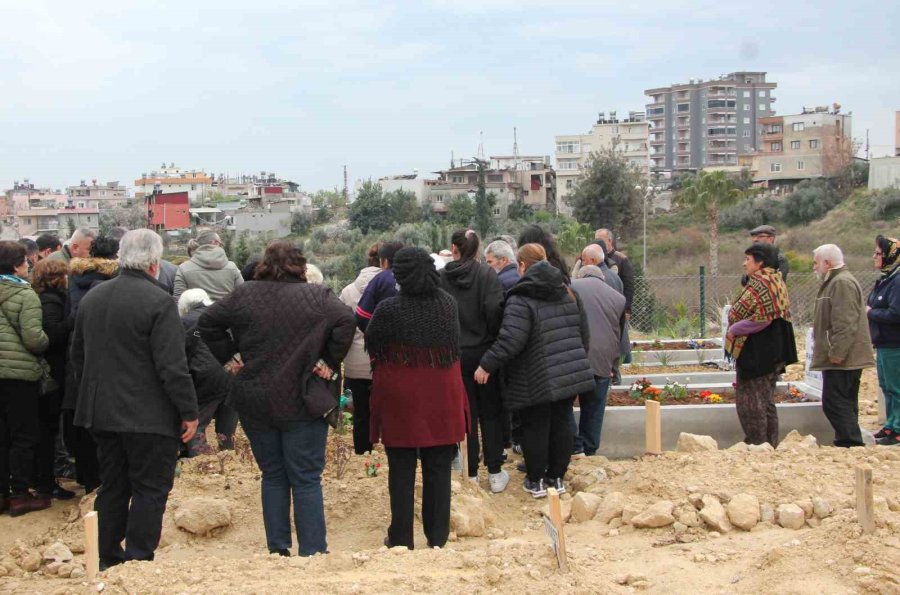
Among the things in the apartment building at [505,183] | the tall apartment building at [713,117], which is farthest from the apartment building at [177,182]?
the tall apartment building at [713,117]

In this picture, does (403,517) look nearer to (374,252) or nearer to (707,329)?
(374,252)

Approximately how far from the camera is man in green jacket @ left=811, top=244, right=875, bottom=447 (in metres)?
7.61

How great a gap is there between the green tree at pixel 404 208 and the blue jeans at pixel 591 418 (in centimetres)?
5337

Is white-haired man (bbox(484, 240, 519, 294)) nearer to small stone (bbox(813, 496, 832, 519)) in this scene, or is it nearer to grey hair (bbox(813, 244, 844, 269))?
grey hair (bbox(813, 244, 844, 269))

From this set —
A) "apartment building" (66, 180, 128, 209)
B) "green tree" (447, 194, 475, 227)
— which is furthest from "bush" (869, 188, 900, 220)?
"apartment building" (66, 180, 128, 209)

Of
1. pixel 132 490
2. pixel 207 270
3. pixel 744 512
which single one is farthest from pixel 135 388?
pixel 744 512

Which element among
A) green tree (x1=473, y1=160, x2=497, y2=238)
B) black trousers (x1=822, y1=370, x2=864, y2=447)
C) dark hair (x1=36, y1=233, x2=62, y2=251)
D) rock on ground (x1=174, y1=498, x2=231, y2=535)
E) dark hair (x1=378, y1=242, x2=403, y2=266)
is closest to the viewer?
rock on ground (x1=174, y1=498, x2=231, y2=535)

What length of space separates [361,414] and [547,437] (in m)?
1.51

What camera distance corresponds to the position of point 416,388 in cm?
541

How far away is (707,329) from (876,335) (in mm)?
7827

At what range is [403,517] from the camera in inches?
216

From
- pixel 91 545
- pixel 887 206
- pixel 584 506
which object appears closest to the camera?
pixel 91 545

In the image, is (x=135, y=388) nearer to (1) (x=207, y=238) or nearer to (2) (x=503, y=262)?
(1) (x=207, y=238)

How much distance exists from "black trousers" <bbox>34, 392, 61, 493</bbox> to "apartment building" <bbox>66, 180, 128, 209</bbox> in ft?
342
